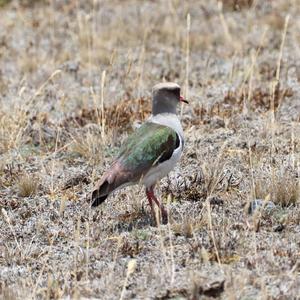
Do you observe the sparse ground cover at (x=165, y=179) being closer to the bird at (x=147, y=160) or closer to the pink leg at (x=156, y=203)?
the pink leg at (x=156, y=203)

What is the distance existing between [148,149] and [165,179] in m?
1.23

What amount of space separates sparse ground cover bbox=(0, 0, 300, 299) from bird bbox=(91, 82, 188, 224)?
0.29 m

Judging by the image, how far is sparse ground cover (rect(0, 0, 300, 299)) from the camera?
19.7 feet

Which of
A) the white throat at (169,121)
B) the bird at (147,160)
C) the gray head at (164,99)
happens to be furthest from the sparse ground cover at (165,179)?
the gray head at (164,99)

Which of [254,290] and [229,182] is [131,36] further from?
[254,290]

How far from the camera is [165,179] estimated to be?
315 inches

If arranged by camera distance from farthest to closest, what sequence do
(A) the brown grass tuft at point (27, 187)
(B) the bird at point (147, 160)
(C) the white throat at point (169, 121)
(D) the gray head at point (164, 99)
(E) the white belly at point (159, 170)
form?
(A) the brown grass tuft at point (27, 187) < (D) the gray head at point (164, 99) < (C) the white throat at point (169, 121) < (E) the white belly at point (159, 170) < (B) the bird at point (147, 160)

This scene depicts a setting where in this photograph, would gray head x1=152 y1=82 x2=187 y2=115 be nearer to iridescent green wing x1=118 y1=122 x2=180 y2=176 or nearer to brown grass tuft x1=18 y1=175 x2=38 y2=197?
iridescent green wing x1=118 y1=122 x2=180 y2=176

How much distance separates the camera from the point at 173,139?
6898 mm

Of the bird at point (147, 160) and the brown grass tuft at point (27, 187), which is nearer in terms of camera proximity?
the bird at point (147, 160)

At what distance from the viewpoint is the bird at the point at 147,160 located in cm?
668

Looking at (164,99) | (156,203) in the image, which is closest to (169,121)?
(164,99)

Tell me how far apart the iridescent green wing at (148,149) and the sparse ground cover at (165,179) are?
1.52 ft

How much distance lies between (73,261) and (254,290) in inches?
53.0
